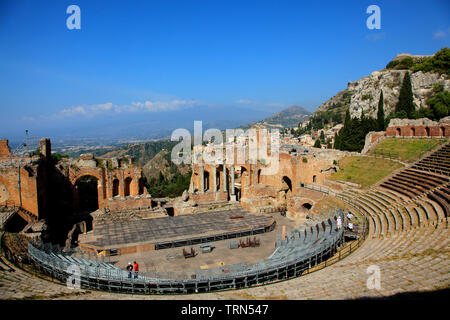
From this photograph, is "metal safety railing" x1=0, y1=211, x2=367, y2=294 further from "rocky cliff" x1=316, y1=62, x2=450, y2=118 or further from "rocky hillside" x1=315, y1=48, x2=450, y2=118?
"rocky cliff" x1=316, y1=62, x2=450, y2=118

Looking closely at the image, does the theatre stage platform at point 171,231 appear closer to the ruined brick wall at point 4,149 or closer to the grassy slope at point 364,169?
the grassy slope at point 364,169

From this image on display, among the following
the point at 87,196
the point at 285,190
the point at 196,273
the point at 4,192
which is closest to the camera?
the point at 196,273

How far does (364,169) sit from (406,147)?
540 centimetres

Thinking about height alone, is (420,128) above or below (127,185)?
above

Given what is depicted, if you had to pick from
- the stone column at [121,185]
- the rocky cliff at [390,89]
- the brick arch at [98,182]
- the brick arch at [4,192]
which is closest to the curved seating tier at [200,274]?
the brick arch at [4,192]

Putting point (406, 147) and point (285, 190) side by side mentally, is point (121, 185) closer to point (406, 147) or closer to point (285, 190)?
point (285, 190)

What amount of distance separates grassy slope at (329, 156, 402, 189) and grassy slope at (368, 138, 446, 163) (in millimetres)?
1385

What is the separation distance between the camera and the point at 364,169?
26906 millimetres

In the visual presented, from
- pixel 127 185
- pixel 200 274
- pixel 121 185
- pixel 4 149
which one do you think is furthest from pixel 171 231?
pixel 4 149

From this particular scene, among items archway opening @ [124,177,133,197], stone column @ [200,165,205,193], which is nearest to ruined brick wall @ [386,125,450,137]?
stone column @ [200,165,205,193]

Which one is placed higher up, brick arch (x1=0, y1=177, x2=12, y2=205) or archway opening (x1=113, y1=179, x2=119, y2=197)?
brick arch (x1=0, y1=177, x2=12, y2=205)

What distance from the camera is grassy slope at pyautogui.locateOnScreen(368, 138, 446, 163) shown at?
993 inches

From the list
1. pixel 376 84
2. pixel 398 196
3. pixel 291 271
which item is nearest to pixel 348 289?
pixel 291 271
